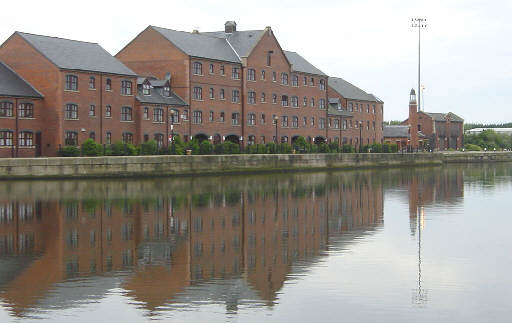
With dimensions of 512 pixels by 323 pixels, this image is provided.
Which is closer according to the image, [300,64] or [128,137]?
[128,137]

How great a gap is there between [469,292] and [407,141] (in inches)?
4950

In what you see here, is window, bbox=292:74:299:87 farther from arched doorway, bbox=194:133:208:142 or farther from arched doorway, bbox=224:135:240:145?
arched doorway, bbox=194:133:208:142

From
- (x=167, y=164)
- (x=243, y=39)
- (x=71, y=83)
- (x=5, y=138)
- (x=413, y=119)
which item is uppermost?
(x=243, y=39)

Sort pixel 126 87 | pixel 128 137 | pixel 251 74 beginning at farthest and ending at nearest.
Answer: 1. pixel 251 74
2. pixel 128 137
3. pixel 126 87

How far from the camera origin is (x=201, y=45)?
8712 centimetres

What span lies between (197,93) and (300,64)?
963 inches

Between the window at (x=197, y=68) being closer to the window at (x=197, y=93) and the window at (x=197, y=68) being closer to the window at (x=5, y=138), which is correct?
the window at (x=197, y=93)

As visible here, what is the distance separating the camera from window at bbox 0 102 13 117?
213ft

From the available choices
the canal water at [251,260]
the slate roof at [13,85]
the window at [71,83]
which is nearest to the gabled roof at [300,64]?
the window at [71,83]

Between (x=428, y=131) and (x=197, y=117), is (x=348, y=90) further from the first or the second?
(x=197, y=117)

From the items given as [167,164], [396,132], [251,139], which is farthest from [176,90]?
[396,132]

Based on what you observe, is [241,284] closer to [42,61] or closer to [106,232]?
[106,232]

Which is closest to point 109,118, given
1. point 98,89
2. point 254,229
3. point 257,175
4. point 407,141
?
point 98,89

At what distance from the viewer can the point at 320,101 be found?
107188mm
